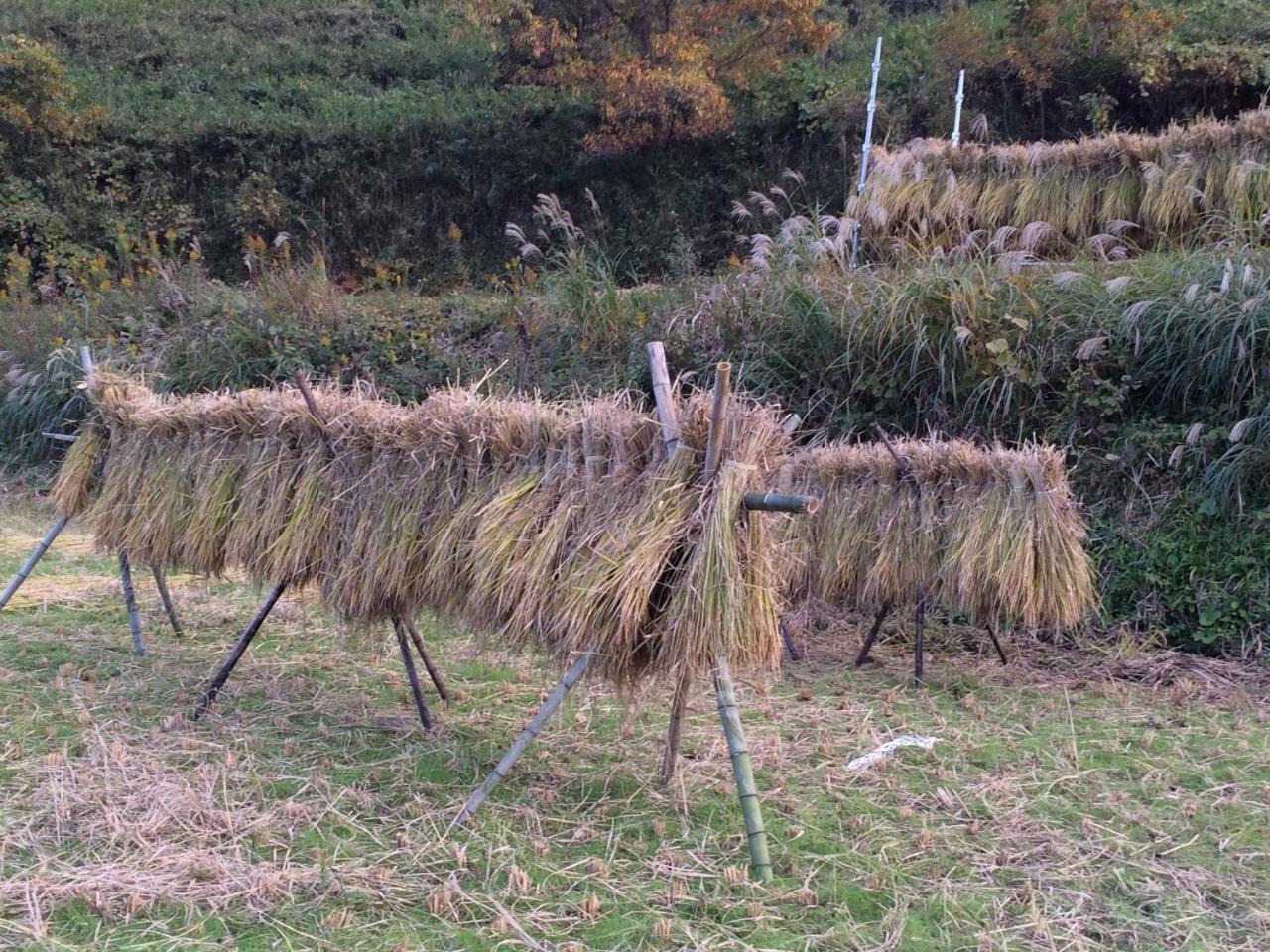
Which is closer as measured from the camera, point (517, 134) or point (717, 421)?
point (717, 421)

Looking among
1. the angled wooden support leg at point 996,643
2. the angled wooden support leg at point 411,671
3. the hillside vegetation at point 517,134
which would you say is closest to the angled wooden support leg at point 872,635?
the angled wooden support leg at point 996,643

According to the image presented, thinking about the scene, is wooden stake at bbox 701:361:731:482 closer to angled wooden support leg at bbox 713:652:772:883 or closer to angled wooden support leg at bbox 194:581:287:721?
angled wooden support leg at bbox 713:652:772:883

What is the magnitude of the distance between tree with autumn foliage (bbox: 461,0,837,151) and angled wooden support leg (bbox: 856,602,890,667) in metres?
9.72

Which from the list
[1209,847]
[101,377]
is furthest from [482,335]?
[1209,847]

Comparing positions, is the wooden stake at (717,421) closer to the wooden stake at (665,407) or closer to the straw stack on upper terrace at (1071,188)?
the wooden stake at (665,407)

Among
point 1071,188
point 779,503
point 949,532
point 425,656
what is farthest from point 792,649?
point 1071,188

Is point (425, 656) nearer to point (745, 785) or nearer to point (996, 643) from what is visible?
point (745, 785)

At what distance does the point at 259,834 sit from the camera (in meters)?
4.13

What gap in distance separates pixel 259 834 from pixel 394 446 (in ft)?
5.35

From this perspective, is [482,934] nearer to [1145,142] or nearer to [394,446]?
[394,446]

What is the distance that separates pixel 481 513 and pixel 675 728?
3.77ft

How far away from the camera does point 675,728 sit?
14.7 feet

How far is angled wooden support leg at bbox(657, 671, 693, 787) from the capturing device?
13.9 ft

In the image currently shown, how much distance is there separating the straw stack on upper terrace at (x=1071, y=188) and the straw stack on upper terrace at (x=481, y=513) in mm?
6147
